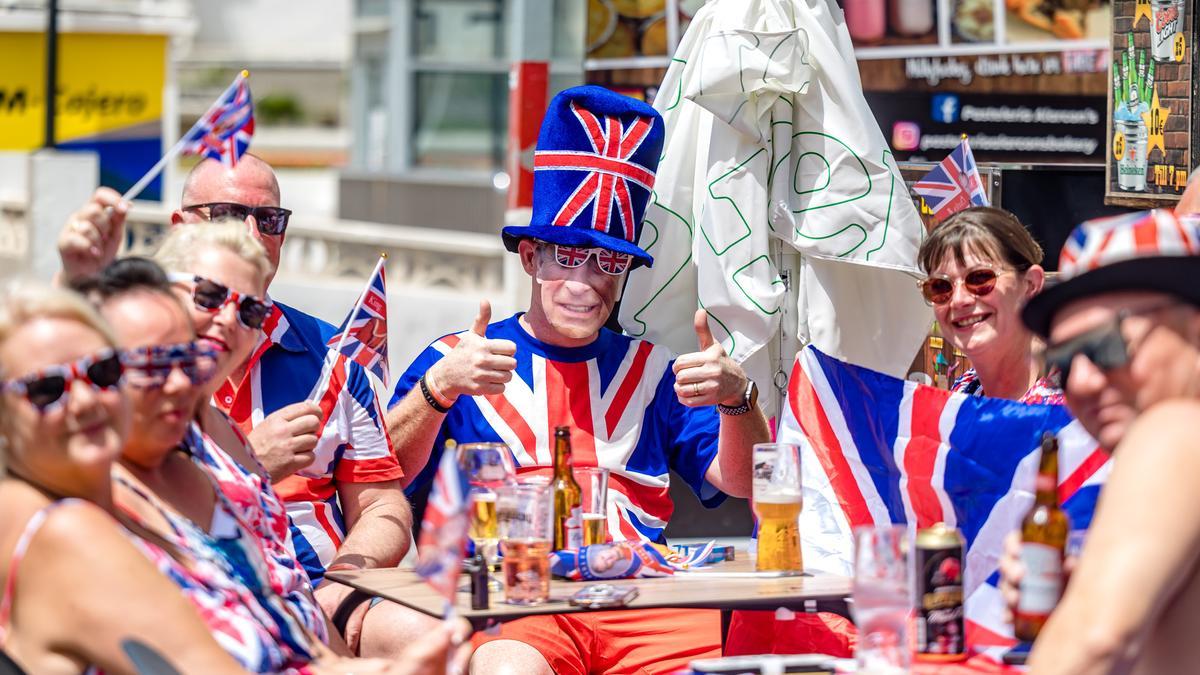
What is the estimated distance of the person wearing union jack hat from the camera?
7.80ft

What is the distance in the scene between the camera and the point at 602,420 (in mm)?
4395

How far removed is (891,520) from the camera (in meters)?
3.83

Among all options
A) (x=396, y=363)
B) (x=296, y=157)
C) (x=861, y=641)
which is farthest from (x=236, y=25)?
(x=861, y=641)

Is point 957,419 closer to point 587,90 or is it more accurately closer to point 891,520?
point 891,520

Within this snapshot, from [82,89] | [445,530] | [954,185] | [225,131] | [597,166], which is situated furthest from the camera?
[82,89]

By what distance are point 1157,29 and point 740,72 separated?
159 centimetres

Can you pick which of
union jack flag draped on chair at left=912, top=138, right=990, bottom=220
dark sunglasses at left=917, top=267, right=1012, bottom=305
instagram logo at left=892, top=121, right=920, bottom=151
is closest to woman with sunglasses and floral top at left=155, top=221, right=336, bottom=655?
dark sunglasses at left=917, top=267, right=1012, bottom=305

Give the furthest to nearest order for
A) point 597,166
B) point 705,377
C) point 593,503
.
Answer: point 597,166, point 705,377, point 593,503

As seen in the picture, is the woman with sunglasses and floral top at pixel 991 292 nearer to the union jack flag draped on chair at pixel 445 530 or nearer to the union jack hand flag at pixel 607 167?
the union jack hand flag at pixel 607 167

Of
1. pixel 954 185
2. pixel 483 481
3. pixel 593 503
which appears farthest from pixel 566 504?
pixel 954 185

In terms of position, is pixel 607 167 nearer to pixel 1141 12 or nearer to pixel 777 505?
pixel 777 505

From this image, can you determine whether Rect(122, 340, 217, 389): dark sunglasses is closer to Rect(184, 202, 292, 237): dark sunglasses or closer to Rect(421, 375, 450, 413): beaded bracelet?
Rect(421, 375, 450, 413): beaded bracelet

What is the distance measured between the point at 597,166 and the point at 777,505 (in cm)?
129

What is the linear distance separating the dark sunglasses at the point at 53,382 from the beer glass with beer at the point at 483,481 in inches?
40.9
